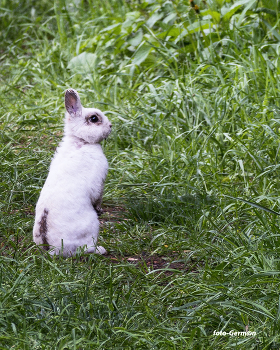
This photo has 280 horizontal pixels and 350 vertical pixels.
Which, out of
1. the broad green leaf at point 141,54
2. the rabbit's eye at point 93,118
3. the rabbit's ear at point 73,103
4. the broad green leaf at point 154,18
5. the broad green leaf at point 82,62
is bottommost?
the broad green leaf at point 82,62

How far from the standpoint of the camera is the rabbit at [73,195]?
3.28 meters

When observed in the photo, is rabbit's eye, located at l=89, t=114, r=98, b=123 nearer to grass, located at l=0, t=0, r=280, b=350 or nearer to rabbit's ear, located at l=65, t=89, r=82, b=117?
rabbit's ear, located at l=65, t=89, r=82, b=117

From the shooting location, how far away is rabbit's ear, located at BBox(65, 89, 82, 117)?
367 cm

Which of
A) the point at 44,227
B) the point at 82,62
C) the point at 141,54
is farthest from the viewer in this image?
the point at 82,62

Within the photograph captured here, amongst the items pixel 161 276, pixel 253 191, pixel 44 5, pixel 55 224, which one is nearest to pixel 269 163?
pixel 253 191

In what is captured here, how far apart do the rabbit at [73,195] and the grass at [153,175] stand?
131 millimetres

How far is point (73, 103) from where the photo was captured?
3.73 metres

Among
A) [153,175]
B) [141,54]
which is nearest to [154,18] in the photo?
[141,54]

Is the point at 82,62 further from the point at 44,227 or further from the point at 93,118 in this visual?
the point at 44,227

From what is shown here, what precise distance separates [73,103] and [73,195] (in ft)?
2.43

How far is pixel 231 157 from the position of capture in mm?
4621

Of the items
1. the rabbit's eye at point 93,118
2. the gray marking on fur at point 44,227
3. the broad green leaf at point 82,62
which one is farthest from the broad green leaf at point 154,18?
the gray marking on fur at point 44,227

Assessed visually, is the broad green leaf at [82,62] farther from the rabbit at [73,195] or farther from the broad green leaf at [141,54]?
the rabbit at [73,195]

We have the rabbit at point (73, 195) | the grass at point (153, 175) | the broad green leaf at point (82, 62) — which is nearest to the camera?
the grass at point (153, 175)
